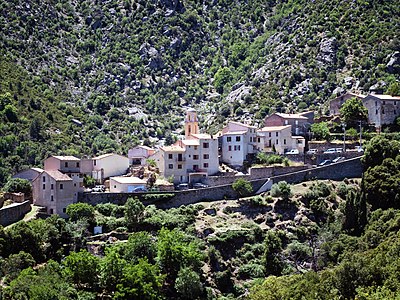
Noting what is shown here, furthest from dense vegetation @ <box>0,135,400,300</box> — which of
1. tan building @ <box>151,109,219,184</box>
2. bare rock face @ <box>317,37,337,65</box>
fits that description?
bare rock face @ <box>317,37,337,65</box>

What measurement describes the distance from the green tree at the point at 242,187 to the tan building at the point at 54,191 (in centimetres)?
1619

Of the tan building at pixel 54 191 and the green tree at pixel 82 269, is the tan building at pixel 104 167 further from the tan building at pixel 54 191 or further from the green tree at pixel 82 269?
the green tree at pixel 82 269

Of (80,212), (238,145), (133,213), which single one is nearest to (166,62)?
(238,145)

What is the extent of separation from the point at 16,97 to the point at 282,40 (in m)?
47.3

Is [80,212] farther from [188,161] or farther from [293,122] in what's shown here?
[293,122]

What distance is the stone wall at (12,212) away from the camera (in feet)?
251

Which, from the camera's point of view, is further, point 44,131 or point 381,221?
point 44,131

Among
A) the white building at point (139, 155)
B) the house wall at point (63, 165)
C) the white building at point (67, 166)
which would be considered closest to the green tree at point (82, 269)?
the white building at point (67, 166)

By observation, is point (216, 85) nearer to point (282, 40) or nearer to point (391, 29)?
point (282, 40)

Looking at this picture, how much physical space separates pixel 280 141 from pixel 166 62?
2552 inches

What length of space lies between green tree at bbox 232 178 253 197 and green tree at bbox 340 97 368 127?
19.2 metres

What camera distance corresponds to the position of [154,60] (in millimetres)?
153750

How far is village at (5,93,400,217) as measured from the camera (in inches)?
3177

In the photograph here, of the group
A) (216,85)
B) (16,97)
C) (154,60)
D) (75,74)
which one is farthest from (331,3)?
(16,97)
